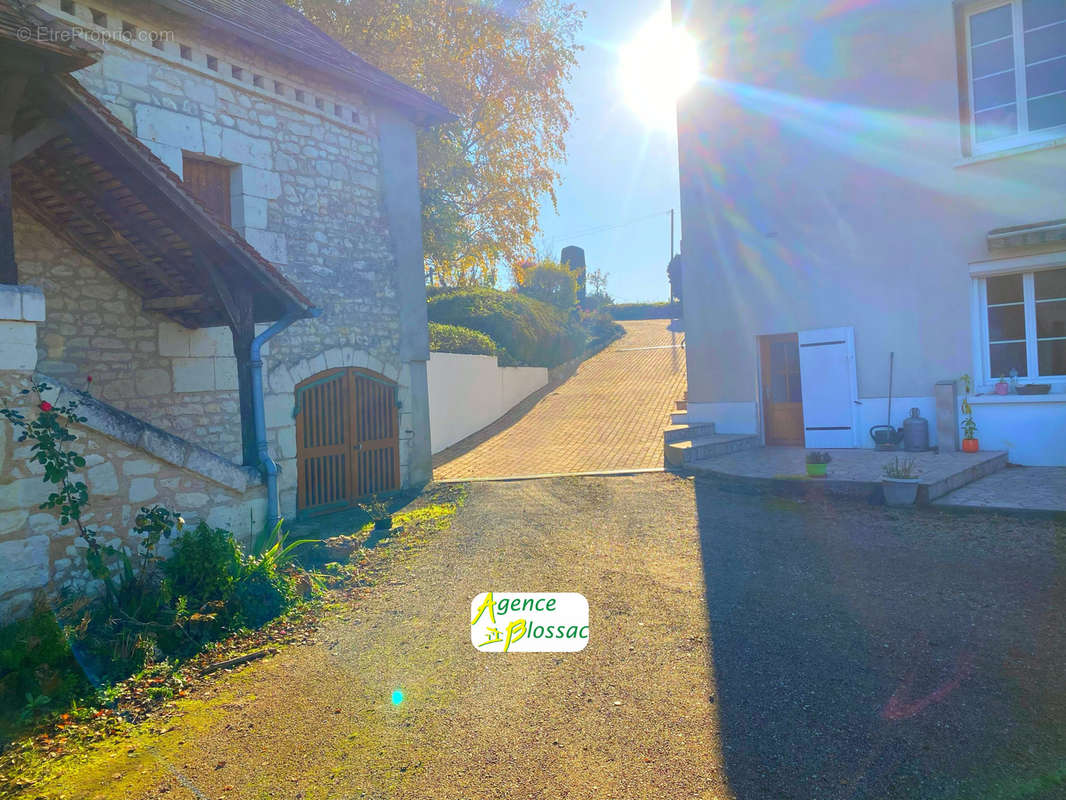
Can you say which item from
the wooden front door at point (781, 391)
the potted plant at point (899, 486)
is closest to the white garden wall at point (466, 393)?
the wooden front door at point (781, 391)

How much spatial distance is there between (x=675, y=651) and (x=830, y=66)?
33.4ft

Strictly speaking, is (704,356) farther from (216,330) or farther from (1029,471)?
(216,330)

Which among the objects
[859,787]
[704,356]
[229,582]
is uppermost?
[704,356]

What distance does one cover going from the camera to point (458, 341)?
15875 mm

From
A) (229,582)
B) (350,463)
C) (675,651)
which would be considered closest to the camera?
(675,651)

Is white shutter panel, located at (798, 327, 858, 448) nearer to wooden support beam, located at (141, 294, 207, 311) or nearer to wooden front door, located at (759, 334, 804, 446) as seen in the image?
wooden front door, located at (759, 334, 804, 446)

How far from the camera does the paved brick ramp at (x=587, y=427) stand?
39.2 ft

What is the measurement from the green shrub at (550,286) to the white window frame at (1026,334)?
16.3 metres

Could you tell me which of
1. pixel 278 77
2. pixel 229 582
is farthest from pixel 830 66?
pixel 229 582

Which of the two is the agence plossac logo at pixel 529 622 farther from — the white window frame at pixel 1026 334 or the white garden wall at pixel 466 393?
the white garden wall at pixel 466 393

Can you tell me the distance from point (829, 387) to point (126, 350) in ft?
31.0

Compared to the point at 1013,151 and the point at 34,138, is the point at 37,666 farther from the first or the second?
the point at 1013,151

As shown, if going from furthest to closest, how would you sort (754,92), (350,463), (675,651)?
(754,92) → (350,463) → (675,651)

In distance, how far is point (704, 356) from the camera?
41.3ft
